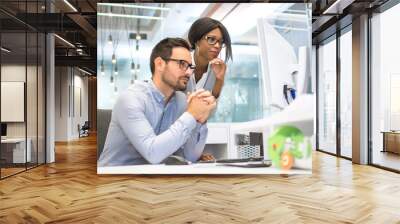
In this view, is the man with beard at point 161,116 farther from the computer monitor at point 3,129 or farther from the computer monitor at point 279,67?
the computer monitor at point 3,129

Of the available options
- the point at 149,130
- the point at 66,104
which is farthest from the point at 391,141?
the point at 66,104

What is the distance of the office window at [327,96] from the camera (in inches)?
407

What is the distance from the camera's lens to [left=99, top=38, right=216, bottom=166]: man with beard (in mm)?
6480

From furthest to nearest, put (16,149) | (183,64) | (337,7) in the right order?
1. (16,149)
2. (337,7)
3. (183,64)

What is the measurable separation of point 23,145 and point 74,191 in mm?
2639

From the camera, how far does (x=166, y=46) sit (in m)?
6.64

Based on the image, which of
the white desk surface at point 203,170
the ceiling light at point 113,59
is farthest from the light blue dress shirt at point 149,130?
the ceiling light at point 113,59

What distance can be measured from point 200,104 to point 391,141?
3.77 meters

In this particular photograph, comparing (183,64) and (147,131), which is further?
(183,64)

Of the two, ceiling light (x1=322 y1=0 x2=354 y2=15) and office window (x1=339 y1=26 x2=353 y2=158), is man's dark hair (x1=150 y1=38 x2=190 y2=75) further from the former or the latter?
office window (x1=339 y1=26 x2=353 y2=158)

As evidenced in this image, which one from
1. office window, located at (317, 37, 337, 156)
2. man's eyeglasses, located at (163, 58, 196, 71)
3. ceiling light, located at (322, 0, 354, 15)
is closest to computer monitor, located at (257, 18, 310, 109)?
ceiling light, located at (322, 0, 354, 15)

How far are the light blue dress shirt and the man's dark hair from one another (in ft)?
1.57

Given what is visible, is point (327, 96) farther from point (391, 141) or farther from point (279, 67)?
point (279, 67)

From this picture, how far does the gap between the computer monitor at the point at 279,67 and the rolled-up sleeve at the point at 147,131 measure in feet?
4.75
